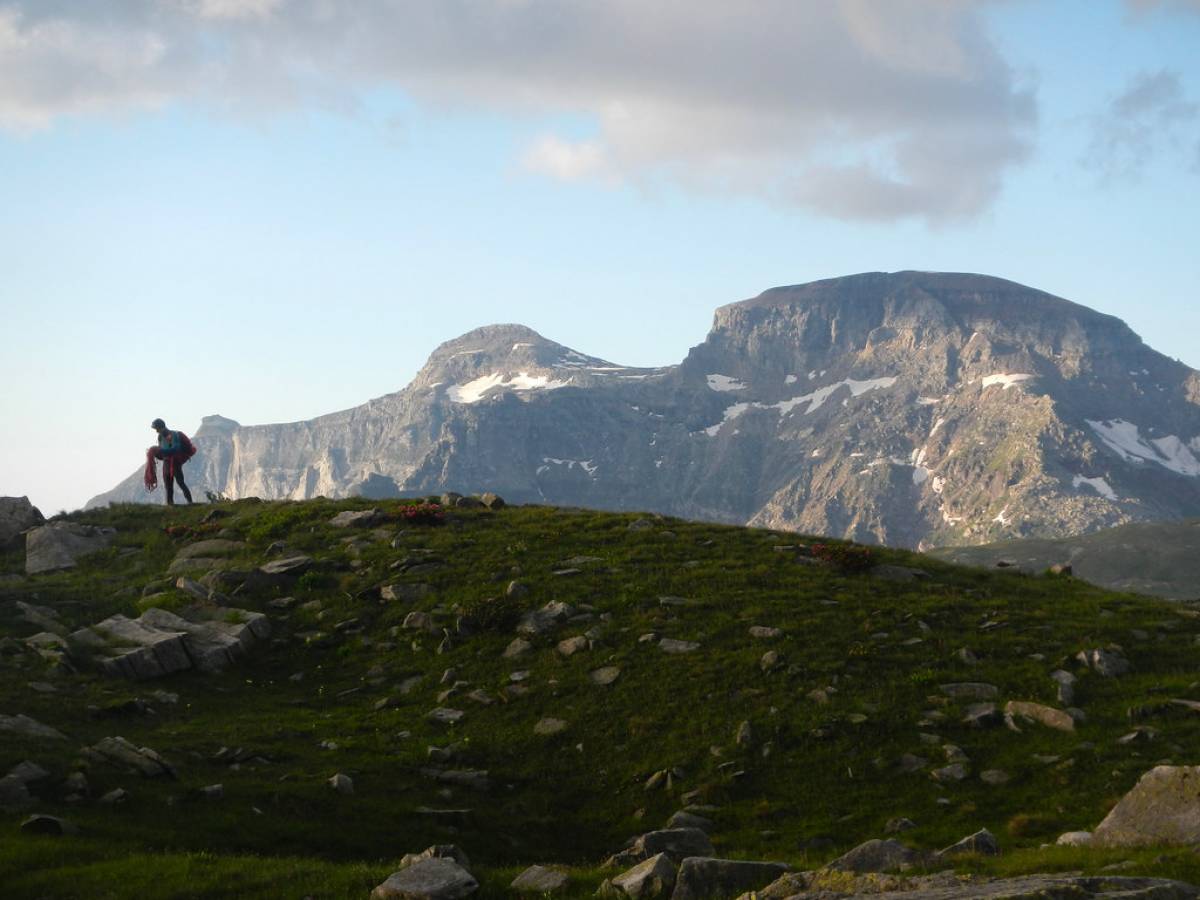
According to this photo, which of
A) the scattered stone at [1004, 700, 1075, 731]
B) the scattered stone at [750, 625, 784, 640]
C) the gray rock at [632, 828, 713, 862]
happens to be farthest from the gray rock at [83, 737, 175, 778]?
the scattered stone at [1004, 700, 1075, 731]

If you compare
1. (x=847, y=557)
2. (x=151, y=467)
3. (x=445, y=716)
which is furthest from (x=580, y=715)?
(x=151, y=467)

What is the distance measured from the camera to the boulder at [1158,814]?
16.0 meters

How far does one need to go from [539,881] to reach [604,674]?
1195 centimetres

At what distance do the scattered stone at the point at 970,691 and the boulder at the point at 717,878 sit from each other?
1224 centimetres

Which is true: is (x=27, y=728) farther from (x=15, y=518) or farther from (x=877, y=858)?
(x=15, y=518)

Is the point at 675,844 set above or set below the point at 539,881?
below

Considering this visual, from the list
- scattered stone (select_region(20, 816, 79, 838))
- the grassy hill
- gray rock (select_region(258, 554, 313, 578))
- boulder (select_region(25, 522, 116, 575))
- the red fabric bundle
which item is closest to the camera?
scattered stone (select_region(20, 816, 79, 838))

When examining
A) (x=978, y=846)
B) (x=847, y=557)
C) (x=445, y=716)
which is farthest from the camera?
(x=847, y=557)

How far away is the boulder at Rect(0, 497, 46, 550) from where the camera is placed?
4253cm

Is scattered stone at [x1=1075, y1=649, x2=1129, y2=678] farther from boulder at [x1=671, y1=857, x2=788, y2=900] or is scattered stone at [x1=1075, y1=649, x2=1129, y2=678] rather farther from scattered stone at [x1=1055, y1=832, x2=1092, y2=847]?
boulder at [x1=671, y1=857, x2=788, y2=900]

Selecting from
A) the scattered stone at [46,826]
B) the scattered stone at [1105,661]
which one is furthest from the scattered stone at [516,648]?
the scattered stone at [1105,661]

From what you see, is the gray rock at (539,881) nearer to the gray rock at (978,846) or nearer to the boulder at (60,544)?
the gray rock at (978,846)

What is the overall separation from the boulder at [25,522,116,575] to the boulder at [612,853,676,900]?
Answer: 30932mm

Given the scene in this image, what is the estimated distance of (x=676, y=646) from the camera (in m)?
28.6
